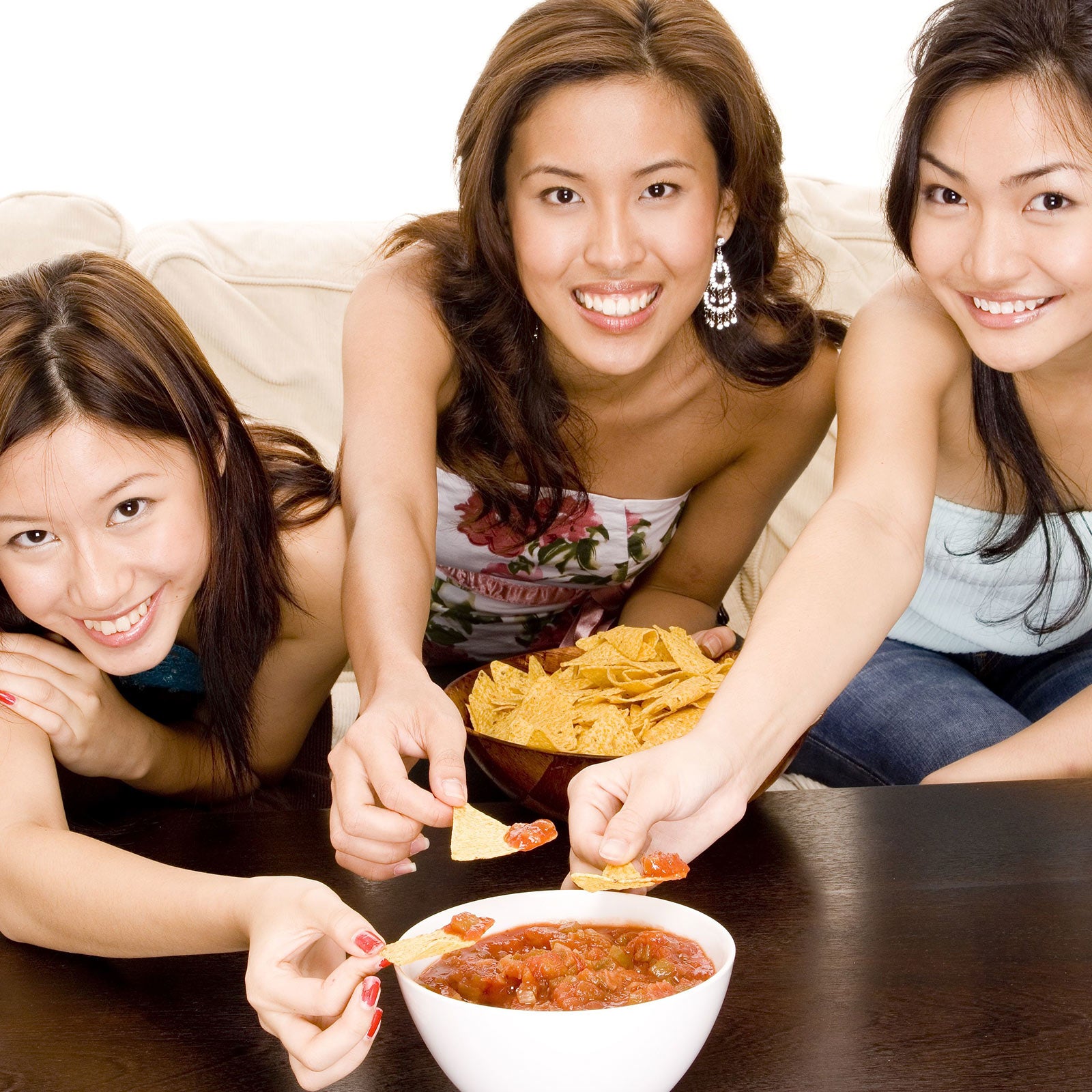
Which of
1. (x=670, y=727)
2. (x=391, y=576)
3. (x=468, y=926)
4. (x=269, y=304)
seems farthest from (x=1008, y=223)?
(x=269, y=304)

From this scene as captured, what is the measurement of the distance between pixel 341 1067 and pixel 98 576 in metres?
0.64

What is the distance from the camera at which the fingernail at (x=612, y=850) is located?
29.8 inches

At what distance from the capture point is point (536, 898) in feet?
2.45

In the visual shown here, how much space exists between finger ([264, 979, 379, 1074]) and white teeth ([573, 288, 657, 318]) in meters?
0.99

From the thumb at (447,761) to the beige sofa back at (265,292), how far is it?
1315 millimetres

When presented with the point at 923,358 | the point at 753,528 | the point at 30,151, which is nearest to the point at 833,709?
the point at 753,528

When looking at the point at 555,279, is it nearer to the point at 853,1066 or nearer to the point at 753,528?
the point at 753,528

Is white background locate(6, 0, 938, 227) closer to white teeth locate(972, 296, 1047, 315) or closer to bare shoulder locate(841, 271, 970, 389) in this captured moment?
bare shoulder locate(841, 271, 970, 389)

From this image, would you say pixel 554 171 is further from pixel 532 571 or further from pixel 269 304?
pixel 269 304

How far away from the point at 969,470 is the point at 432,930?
3.52ft

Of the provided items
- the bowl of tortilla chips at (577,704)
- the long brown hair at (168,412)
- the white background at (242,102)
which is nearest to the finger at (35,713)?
the long brown hair at (168,412)

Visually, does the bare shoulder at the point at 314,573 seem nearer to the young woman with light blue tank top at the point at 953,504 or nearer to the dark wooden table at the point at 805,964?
the dark wooden table at the point at 805,964

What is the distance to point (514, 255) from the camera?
154cm

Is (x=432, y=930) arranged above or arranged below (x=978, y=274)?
below
